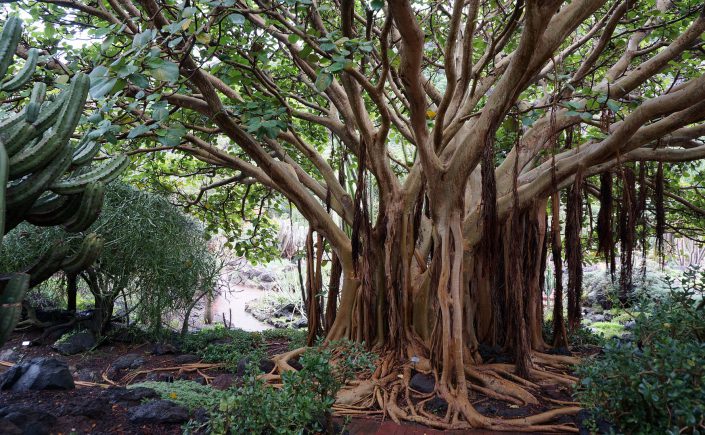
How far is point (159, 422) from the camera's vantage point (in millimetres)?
3305

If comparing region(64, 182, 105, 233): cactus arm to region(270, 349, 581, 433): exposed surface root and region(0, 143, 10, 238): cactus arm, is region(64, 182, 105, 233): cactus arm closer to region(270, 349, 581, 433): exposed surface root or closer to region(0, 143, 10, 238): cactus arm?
region(0, 143, 10, 238): cactus arm

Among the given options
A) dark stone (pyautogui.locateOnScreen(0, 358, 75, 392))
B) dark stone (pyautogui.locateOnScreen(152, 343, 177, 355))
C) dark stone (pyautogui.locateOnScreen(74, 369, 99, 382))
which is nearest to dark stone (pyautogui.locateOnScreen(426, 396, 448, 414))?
dark stone (pyautogui.locateOnScreen(0, 358, 75, 392))

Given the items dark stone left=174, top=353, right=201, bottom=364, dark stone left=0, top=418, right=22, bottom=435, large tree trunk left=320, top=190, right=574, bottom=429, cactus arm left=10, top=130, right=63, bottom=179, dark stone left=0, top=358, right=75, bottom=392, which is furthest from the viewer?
dark stone left=174, top=353, right=201, bottom=364

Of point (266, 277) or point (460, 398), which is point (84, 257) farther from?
point (266, 277)

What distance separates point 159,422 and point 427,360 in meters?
2.77

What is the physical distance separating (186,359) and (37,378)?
2463mm

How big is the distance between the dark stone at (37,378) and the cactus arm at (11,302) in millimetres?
993

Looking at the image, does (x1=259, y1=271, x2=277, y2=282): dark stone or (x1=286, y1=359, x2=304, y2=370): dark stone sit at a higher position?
(x1=259, y1=271, x2=277, y2=282): dark stone

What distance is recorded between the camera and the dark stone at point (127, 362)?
596 cm

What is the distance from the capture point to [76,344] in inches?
267

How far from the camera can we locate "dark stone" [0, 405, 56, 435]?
2.82m

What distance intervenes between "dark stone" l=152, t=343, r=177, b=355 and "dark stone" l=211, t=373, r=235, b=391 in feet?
4.62

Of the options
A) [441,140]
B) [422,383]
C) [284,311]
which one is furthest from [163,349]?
[284,311]

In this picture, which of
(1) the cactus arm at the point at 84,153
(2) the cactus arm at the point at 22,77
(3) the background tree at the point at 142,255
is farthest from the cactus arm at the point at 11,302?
(3) the background tree at the point at 142,255
